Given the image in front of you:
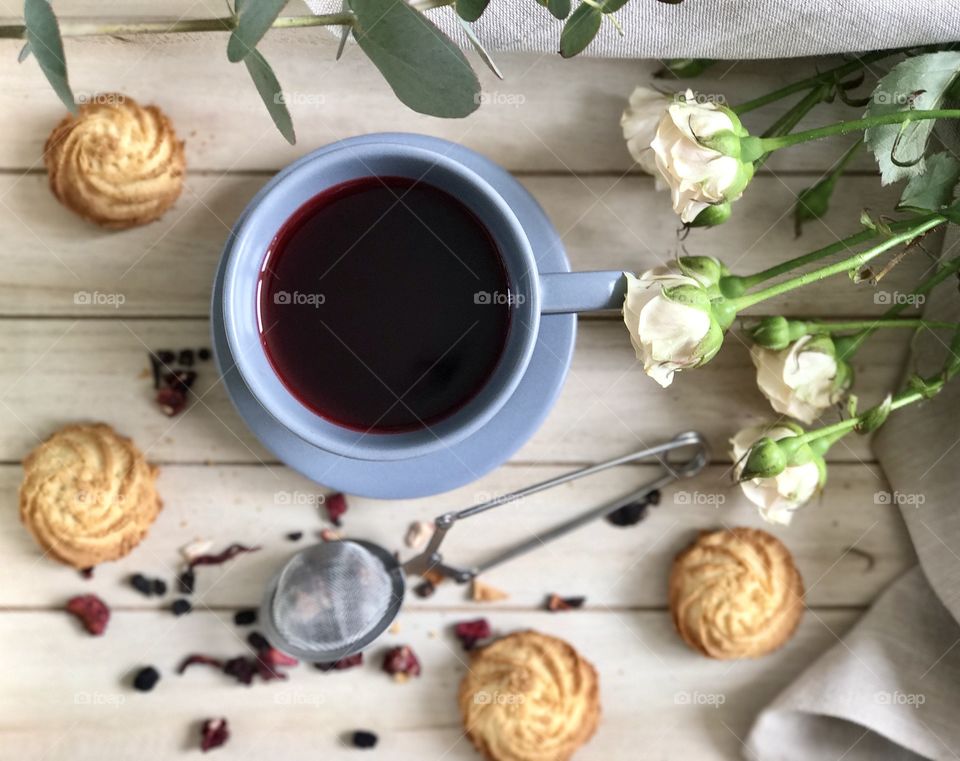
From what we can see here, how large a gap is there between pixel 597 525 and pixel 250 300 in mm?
411

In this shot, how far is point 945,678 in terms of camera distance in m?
0.91

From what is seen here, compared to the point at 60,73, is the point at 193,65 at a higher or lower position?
higher

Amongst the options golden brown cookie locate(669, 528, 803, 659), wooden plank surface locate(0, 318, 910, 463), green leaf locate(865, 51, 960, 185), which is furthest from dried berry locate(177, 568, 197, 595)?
green leaf locate(865, 51, 960, 185)

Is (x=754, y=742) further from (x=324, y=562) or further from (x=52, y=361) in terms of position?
(x=52, y=361)

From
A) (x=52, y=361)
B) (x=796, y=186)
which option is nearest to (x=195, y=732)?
(x=52, y=361)

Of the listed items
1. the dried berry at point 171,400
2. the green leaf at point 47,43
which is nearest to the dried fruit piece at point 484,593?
the dried berry at point 171,400

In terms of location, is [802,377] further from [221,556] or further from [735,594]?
[221,556]

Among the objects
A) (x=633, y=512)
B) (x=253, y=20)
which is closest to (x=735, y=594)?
(x=633, y=512)

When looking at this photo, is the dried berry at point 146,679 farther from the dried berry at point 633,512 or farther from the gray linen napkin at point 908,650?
the gray linen napkin at point 908,650

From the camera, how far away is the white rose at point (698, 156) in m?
0.68

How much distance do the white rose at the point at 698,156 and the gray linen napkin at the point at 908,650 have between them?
0.31 m

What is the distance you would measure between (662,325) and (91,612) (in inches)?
24.3

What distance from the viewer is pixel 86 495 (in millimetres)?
873

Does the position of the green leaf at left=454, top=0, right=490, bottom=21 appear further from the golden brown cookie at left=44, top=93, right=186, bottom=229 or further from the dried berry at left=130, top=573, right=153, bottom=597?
the dried berry at left=130, top=573, right=153, bottom=597
